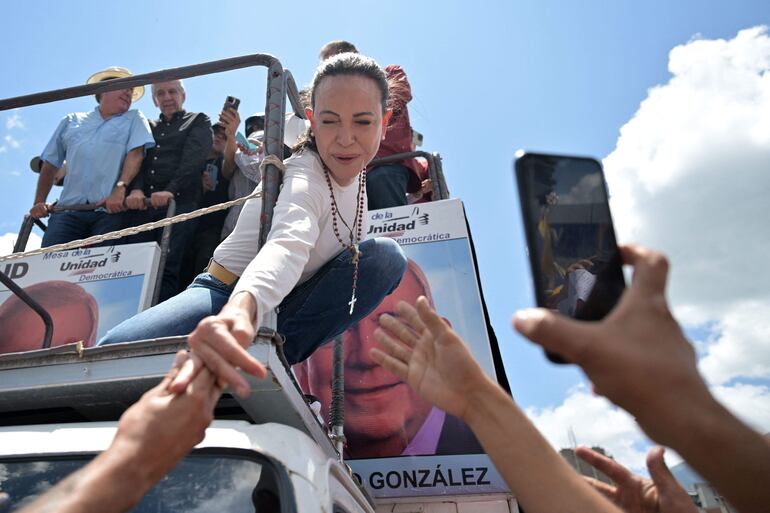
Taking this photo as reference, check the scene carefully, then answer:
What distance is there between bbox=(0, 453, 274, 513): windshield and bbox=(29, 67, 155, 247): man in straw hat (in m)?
Answer: 2.51

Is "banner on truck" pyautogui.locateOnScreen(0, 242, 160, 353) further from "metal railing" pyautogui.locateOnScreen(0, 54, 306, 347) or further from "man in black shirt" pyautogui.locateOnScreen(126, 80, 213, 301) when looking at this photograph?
"metal railing" pyautogui.locateOnScreen(0, 54, 306, 347)

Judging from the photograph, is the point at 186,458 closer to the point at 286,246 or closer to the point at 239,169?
the point at 286,246

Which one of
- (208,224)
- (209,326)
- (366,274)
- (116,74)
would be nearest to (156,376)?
(209,326)

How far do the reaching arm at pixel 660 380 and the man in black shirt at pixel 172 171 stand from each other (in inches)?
115

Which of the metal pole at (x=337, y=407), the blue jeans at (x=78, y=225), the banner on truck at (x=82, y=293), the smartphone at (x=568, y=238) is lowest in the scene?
the smartphone at (x=568, y=238)

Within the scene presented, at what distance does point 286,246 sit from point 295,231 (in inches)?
3.1

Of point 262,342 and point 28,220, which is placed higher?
point 28,220

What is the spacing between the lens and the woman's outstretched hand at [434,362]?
42.1 inches

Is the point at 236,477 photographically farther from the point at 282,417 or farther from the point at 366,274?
the point at 366,274

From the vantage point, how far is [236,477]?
123cm

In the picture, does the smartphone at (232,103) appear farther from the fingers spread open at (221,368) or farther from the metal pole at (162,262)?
the fingers spread open at (221,368)

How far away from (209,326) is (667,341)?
0.74 metres

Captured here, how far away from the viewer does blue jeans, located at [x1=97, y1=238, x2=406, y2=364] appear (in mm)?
1641

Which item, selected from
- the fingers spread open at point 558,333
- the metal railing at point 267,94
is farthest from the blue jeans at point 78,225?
the fingers spread open at point 558,333
